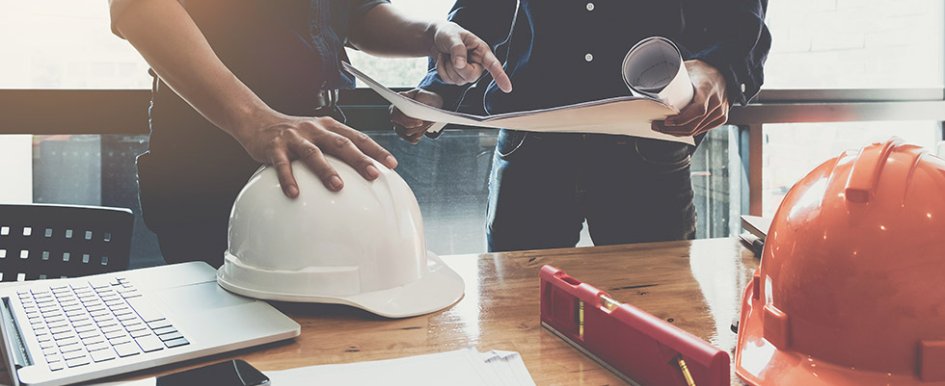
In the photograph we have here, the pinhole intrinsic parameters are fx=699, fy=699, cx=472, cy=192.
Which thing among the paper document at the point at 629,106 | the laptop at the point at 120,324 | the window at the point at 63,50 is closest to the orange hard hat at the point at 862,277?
the paper document at the point at 629,106

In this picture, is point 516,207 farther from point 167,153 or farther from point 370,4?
point 167,153

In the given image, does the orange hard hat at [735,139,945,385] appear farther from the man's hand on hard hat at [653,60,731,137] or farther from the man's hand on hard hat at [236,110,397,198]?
the man's hand on hard hat at [236,110,397,198]

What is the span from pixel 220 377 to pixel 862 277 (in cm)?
55

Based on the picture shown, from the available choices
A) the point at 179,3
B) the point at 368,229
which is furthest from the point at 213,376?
the point at 179,3

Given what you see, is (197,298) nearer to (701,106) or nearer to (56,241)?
(56,241)

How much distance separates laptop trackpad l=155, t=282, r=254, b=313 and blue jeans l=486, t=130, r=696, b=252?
0.68 meters

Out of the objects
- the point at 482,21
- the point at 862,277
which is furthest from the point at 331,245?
the point at 482,21

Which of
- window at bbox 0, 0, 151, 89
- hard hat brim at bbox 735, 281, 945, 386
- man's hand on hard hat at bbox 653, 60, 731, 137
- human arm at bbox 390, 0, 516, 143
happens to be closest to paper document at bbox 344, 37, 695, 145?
man's hand on hard hat at bbox 653, 60, 731, 137

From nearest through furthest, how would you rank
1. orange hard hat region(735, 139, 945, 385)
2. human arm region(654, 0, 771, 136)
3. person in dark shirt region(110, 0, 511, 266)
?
orange hard hat region(735, 139, 945, 385)
human arm region(654, 0, 771, 136)
person in dark shirt region(110, 0, 511, 266)

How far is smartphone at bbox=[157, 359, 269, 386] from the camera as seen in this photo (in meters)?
0.60

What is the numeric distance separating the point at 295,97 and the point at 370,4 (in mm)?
270

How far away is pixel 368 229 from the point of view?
0.90 metres

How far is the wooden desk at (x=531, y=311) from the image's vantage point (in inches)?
29.5

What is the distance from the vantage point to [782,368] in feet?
2.11
